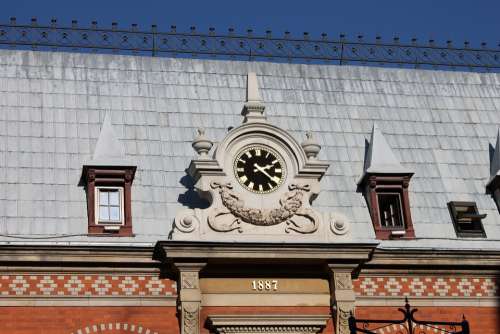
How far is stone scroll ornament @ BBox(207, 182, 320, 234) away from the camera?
29.2 meters

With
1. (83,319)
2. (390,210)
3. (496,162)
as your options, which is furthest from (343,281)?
(496,162)

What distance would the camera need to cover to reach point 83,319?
2806cm

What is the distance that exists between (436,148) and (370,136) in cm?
193

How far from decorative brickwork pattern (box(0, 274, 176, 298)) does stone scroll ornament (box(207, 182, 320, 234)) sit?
75.8 inches

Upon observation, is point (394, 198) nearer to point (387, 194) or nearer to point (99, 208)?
point (387, 194)

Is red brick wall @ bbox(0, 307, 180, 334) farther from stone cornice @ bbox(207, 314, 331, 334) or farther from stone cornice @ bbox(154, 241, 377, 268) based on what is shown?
stone cornice @ bbox(154, 241, 377, 268)

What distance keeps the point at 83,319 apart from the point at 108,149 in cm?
460

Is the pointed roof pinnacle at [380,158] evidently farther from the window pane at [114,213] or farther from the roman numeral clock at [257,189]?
the window pane at [114,213]

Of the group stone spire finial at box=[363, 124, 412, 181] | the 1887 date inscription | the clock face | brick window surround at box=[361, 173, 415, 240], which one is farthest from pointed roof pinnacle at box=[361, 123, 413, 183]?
the 1887 date inscription

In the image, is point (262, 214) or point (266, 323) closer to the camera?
point (266, 323)

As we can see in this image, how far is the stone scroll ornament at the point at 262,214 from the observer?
29.2 metres

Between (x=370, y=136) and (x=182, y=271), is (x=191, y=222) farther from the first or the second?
(x=370, y=136)

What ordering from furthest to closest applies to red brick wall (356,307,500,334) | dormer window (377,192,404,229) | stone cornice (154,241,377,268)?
dormer window (377,192,404,229) < red brick wall (356,307,500,334) < stone cornice (154,241,377,268)

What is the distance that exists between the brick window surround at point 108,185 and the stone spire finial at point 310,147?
4297mm
